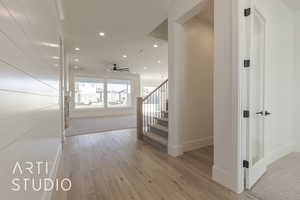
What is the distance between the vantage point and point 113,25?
3402mm

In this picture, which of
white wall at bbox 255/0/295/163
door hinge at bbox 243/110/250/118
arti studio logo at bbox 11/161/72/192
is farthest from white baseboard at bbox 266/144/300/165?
arti studio logo at bbox 11/161/72/192

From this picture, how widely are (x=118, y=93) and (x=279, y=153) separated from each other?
8378mm

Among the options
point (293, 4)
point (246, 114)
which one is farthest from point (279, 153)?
point (293, 4)

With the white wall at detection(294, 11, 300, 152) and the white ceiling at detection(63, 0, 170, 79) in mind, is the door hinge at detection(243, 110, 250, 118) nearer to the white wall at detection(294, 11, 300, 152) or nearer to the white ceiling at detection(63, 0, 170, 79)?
the white wall at detection(294, 11, 300, 152)

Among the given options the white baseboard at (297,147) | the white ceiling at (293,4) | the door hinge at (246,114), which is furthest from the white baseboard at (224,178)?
the white ceiling at (293,4)

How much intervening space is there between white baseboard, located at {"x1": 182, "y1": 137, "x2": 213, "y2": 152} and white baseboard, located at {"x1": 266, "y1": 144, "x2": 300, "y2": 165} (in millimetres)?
1082

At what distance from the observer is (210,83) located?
3199 mm

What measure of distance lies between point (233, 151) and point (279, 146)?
5.39ft

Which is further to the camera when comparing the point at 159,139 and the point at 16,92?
the point at 159,139

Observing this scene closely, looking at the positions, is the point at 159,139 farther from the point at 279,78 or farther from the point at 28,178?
the point at 279,78

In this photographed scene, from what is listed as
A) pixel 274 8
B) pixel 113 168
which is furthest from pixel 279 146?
pixel 113 168

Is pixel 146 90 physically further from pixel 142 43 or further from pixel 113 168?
pixel 113 168

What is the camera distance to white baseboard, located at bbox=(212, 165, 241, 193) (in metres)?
1.63

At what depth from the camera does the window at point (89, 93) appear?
809 cm
